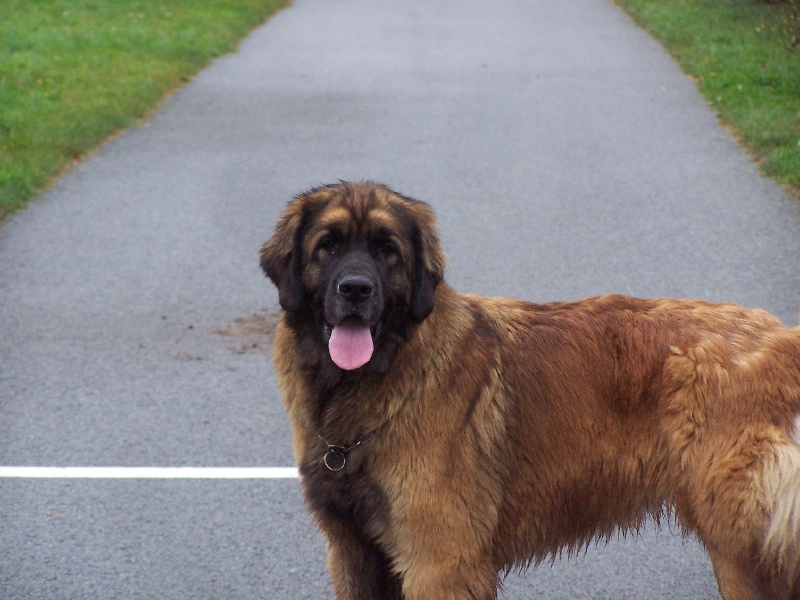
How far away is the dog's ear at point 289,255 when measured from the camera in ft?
12.1

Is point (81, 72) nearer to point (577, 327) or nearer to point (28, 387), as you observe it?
point (28, 387)

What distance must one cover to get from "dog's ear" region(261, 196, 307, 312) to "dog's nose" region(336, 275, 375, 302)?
0.25m

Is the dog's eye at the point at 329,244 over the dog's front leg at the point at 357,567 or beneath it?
over

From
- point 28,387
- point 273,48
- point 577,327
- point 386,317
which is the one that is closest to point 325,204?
point 386,317

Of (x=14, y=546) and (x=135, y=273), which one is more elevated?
(x=14, y=546)

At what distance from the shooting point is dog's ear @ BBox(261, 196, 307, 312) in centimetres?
370

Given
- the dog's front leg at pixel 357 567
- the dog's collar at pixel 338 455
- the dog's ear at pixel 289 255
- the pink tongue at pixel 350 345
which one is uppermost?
the dog's ear at pixel 289 255

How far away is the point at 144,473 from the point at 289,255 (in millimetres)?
2165

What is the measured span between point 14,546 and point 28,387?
1821mm

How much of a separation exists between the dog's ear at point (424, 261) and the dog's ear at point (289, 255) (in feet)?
1.31

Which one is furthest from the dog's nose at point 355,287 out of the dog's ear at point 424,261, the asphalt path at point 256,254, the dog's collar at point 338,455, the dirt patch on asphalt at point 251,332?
the dirt patch on asphalt at point 251,332

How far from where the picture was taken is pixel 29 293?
7863mm

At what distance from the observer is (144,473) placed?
540 cm

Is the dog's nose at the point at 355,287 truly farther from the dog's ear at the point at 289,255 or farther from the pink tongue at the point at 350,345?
the dog's ear at the point at 289,255
